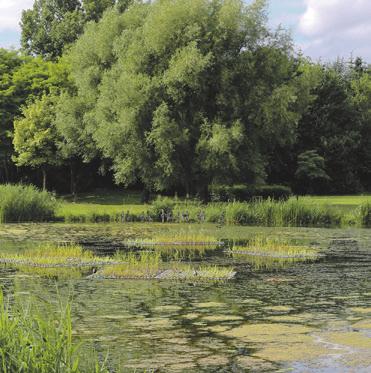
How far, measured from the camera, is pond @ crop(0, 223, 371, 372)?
27.3 ft

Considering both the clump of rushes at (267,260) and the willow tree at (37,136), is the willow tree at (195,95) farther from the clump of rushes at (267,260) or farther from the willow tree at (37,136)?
the clump of rushes at (267,260)

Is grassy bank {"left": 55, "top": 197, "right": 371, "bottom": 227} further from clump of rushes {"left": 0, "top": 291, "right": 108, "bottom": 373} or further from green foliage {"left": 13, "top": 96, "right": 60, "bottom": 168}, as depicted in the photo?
clump of rushes {"left": 0, "top": 291, "right": 108, "bottom": 373}

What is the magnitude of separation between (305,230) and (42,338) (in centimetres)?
2240

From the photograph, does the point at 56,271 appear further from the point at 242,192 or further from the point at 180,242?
the point at 242,192

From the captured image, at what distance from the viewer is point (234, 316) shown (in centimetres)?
1069

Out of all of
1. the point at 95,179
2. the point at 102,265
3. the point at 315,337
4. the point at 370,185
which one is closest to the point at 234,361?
the point at 315,337

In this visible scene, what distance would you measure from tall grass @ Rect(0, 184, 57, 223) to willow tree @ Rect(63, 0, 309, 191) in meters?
8.52

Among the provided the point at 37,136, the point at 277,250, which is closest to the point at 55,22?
the point at 37,136

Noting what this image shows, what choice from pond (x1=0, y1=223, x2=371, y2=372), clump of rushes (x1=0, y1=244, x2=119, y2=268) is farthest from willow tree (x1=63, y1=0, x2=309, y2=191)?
pond (x1=0, y1=223, x2=371, y2=372)

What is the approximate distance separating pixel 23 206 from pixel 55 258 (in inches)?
561

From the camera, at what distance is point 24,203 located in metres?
31.1

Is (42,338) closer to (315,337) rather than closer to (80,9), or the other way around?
(315,337)

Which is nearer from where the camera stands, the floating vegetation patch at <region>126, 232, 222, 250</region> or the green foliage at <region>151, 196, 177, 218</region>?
the floating vegetation patch at <region>126, 232, 222, 250</region>

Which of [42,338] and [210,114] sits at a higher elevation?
[210,114]
